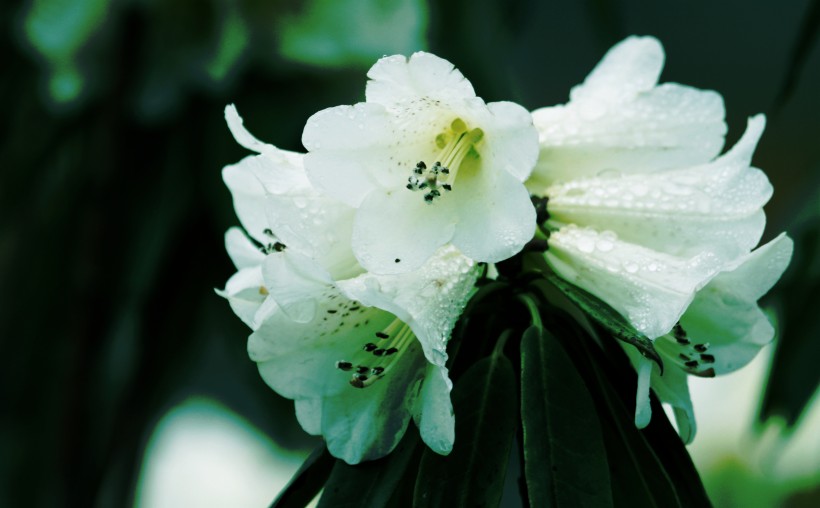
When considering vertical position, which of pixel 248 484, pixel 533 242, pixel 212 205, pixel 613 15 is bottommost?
pixel 248 484

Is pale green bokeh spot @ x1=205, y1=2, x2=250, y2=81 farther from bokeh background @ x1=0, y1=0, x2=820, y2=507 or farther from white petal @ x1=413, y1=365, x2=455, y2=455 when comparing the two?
white petal @ x1=413, y1=365, x2=455, y2=455

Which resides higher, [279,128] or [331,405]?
[331,405]

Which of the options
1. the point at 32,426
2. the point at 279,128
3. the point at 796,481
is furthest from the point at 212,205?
the point at 796,481

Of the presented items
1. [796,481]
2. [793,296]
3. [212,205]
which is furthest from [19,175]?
[796,481]

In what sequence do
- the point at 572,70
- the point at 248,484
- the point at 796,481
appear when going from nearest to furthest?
the point at 796,481
the point at 248,484
the point at 572,70

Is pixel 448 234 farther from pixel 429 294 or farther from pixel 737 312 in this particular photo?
pixel 737 312

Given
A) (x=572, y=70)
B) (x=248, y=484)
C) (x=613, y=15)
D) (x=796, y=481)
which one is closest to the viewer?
(x=613, y=15)

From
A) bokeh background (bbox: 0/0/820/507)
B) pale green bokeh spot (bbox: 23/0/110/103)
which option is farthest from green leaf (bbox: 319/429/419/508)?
pale green bokeh spot (bbox: 23/0/110/103)

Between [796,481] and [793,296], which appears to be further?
[796,481]

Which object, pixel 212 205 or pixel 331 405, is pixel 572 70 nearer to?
pixel 212 205
